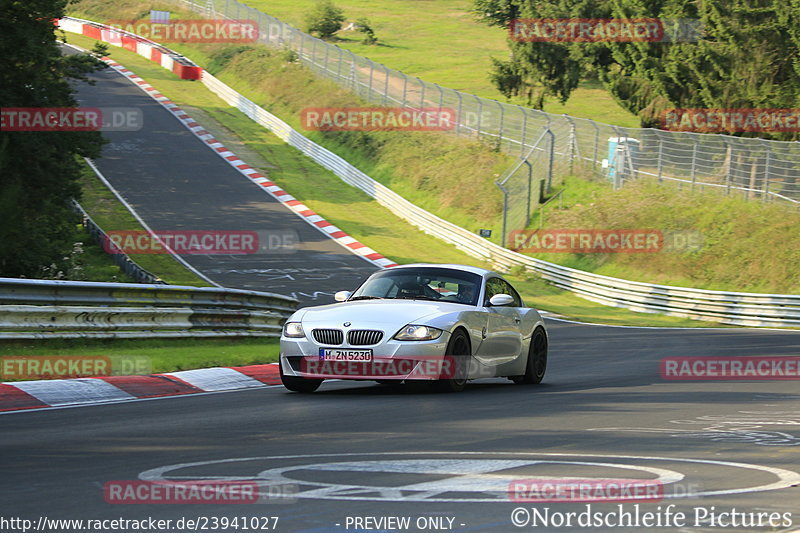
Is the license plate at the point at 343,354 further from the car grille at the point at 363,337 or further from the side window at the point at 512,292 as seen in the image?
the side window at the point at 512,292

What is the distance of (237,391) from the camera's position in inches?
476

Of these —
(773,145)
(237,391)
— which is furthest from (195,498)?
(773,145)

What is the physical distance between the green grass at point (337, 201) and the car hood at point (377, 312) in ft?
57.0

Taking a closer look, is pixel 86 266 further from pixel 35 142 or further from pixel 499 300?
pixel 499 300

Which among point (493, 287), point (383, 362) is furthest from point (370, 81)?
point (383, 362)

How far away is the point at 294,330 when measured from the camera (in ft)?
37.6

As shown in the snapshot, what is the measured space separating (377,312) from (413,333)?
54 centimetres

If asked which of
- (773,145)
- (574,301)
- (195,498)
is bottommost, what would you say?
(574,301)

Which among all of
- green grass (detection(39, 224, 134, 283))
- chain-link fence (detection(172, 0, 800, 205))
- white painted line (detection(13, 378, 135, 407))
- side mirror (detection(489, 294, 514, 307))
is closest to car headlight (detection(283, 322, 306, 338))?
white painted line (detection(13, 378, 135, 407))

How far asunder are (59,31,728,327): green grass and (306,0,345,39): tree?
26552 mm

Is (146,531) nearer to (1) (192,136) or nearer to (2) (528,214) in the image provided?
(2) (528,214)

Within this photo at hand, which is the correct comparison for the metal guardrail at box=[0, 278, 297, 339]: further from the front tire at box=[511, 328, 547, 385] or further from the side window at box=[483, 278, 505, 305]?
the front tire at box=[511, 328, 547, 385]

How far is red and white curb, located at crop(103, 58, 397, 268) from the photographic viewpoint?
1447 inches

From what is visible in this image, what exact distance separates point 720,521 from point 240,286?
2589 centimetres
